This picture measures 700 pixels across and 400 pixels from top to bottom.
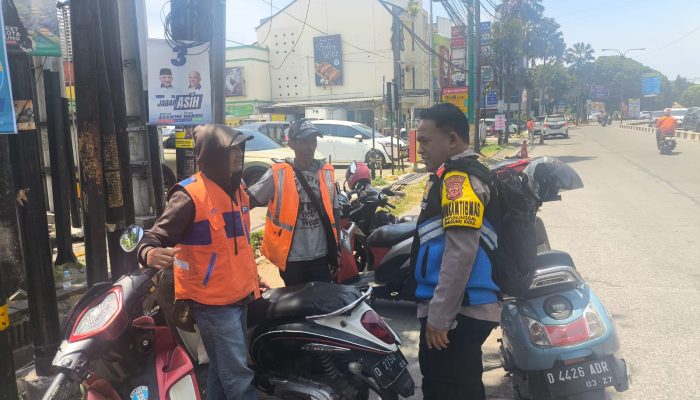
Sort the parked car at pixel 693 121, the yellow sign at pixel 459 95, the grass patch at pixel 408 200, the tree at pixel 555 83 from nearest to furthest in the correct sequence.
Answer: the grass patch at pixel 408 200, the yellow sign at pixel 459 95, the parked car at pixel 693 121, the tree at pixel 555 83

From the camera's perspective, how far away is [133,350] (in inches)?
94.8

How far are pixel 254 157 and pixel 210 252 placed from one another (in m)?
8.83

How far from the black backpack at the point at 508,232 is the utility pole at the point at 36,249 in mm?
2699

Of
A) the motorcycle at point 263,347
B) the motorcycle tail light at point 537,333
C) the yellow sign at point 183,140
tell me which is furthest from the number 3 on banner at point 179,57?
the motorcycle tail light at point 537,333

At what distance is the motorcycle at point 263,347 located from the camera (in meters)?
2.18

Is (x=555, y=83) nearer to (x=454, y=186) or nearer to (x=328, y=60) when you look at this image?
(x=328, y=60)

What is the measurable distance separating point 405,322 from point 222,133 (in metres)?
2.95

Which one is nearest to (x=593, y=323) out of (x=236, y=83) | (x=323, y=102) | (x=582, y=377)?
(x=582, y=377)

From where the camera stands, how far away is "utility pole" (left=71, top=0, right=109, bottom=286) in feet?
10.3

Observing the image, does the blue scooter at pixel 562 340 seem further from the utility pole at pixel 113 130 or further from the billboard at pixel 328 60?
the billboard at pixel 328 60

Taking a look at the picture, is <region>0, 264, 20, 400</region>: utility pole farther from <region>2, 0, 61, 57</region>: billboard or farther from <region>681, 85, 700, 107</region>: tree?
<region>681, 85, 700, 107</region>: tree

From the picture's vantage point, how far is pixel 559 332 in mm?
2660

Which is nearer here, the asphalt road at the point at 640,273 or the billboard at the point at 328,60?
the asphalt road at the point at 640,273

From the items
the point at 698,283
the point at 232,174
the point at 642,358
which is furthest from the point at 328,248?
the point at 698,283
